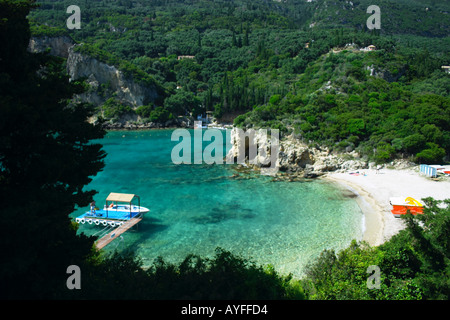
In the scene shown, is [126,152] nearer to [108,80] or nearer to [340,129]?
[340,129]

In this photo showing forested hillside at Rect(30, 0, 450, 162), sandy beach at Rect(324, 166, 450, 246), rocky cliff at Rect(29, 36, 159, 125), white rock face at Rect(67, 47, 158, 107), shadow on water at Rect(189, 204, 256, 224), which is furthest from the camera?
white rock face at Rect(67, 47, 158, 107)

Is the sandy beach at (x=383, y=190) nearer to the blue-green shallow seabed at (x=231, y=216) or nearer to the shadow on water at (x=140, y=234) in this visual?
Answer: the blue-green shallow seabed at (x=231, y=216)

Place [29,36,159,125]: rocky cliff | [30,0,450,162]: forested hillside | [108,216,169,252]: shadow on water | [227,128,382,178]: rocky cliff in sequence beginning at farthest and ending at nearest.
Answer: [29,36,159,125]: rocky cliff, [30,0,450,162]: forested hillside, [227,128,382,178]: rocky cliff, [108,216,169,252]: shadow on water

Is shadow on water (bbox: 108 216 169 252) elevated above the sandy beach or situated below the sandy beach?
below

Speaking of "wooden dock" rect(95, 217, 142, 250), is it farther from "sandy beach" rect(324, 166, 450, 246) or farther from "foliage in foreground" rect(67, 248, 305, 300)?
"sandy beach" rect(324, 166, 450, 246)

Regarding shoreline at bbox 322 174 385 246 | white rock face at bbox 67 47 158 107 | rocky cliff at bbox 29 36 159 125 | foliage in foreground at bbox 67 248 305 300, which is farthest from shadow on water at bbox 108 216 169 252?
white rock face at bbox 67 47 158 107

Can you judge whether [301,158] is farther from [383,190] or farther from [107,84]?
[107,84]
